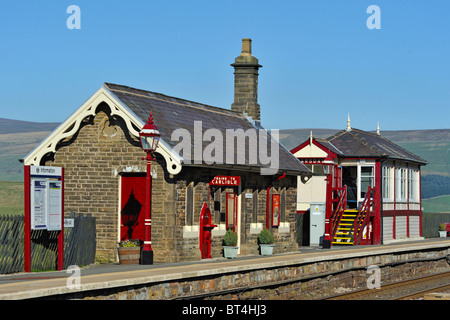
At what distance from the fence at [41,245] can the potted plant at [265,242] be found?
7.08 m

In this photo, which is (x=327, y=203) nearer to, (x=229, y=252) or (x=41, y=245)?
(x=229, y=252)

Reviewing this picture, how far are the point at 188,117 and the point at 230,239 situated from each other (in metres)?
4.42

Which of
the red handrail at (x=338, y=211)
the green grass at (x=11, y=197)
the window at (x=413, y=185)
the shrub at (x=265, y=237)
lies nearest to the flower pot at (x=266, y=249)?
the shrub at (x=265, y=237)

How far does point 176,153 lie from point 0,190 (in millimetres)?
91055

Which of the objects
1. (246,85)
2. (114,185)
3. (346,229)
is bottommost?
(346,229)

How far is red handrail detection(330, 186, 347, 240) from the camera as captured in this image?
116 ft

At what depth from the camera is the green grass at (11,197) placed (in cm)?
9338

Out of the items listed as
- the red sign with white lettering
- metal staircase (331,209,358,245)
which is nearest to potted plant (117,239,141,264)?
the red sign with white lettering

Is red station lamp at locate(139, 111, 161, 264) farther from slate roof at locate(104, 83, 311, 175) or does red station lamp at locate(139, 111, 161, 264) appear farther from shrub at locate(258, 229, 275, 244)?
shrub at locate(258, 229, 275, 244)

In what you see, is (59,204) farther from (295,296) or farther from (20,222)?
(295,296)

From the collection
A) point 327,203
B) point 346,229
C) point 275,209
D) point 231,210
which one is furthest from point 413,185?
point 231,210

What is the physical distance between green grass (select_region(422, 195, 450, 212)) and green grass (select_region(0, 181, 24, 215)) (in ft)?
202

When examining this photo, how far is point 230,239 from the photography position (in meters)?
26.8
